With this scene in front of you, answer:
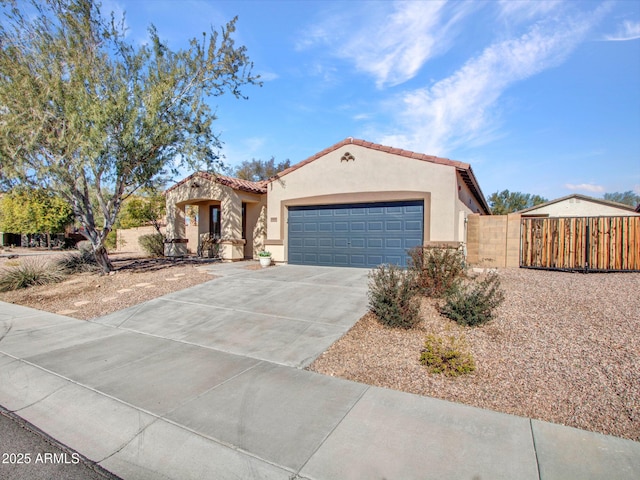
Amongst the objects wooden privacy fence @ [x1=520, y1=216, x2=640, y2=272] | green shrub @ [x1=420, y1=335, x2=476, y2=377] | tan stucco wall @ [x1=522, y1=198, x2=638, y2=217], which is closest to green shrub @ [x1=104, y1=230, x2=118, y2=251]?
wooden privacy fence @ [x1=520, y1=216, x2=640, y2=272]

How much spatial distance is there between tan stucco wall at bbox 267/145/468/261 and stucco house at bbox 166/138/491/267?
0.11 feet

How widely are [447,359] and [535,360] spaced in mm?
1244

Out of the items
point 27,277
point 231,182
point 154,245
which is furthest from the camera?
point 154,245

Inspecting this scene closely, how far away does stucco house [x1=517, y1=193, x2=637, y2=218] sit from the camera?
29.8 m

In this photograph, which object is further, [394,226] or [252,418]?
[394,226]

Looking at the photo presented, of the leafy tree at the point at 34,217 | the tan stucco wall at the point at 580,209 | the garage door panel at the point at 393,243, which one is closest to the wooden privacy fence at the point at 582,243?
the garage door panel at the point at 393,243

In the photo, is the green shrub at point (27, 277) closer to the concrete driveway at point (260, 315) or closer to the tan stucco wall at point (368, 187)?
the concrete driveway at point (260, 315)

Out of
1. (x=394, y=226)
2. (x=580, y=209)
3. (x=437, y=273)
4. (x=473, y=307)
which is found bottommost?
(x=473, y=307)

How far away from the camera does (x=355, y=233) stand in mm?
13227

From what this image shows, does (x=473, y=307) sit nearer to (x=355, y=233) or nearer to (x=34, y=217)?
(x=355, y=233)

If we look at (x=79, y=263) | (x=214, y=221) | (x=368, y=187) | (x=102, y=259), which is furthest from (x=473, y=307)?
(x=214, y=221)

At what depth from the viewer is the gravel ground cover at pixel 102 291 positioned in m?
8.55

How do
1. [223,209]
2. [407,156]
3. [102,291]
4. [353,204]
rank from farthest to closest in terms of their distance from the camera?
[223,209], [353,204], [407,156], [102,291]

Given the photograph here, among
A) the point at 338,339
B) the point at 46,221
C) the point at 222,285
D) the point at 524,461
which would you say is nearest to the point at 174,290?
the point at 222,285
